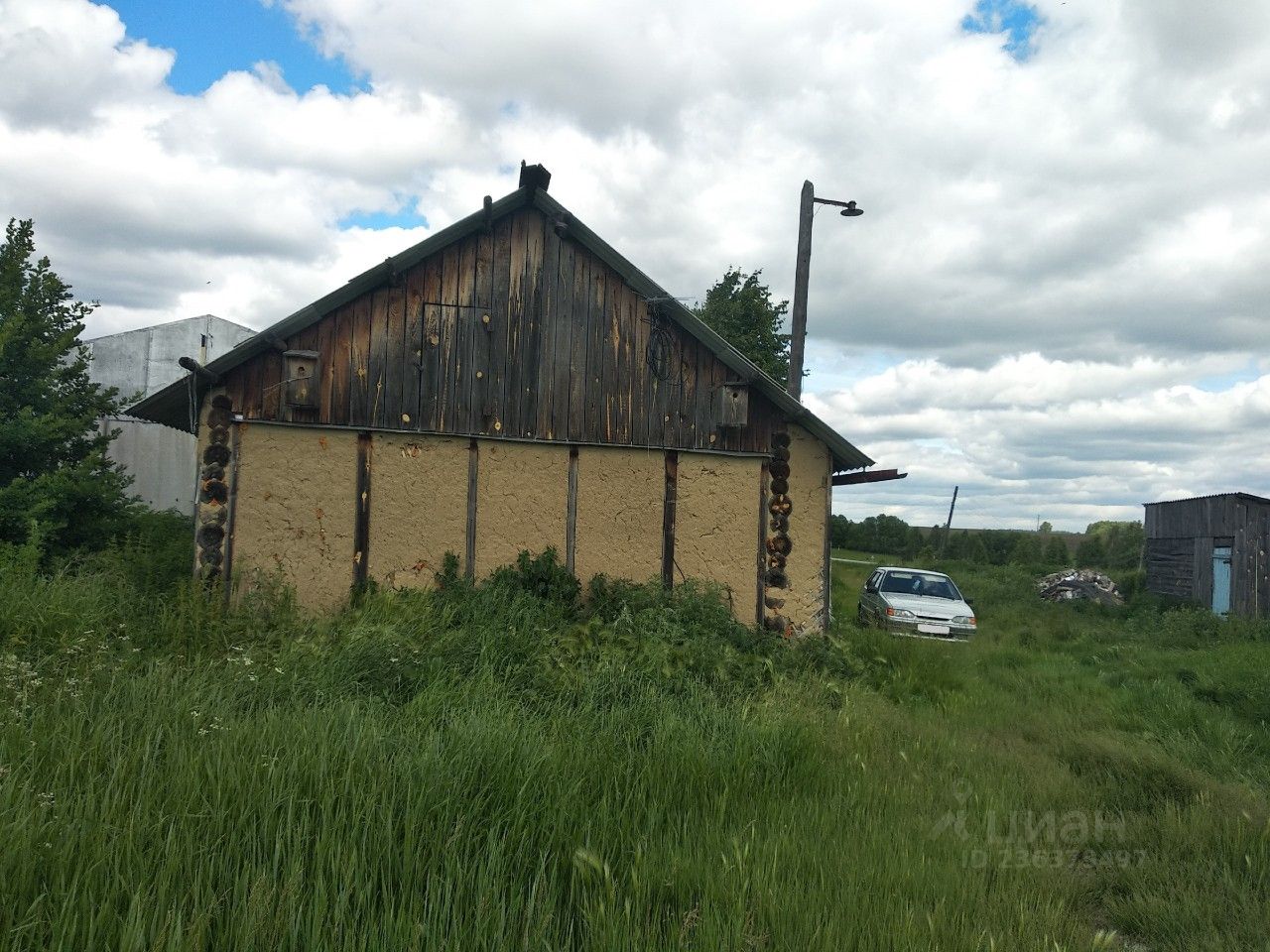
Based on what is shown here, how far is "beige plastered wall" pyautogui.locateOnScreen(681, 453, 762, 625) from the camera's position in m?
10.4

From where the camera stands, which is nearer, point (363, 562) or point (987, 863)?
point (987, 863)

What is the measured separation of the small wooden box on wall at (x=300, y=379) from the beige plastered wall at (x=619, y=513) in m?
3.26

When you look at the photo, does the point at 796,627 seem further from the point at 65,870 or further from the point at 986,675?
the point at 65,870

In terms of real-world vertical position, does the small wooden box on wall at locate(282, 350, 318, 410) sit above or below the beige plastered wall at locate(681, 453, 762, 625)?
above

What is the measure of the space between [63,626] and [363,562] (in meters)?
3.27

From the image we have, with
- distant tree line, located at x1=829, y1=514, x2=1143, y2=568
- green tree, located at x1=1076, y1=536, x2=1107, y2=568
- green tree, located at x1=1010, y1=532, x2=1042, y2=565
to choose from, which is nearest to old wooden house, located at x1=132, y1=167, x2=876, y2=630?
distant tree line, located at x1=829, y1=514, x2=1143, y2=568

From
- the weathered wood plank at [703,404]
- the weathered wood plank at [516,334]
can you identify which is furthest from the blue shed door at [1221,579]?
the weathered wood plank at [516,334]

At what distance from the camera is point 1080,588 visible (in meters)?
24.4

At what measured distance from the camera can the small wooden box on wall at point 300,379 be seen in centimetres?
909

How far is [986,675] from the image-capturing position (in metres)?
11.2

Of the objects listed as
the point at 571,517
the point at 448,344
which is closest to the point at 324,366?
the point at 448,344

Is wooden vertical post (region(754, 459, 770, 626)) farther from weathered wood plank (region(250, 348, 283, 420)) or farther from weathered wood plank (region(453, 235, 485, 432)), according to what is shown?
weathered wood plank (region(250, 348, 283, 420))

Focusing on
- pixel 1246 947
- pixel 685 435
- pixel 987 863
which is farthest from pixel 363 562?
pixel 1246 947

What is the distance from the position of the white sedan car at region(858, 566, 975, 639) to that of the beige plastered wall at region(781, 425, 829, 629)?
146 inches
